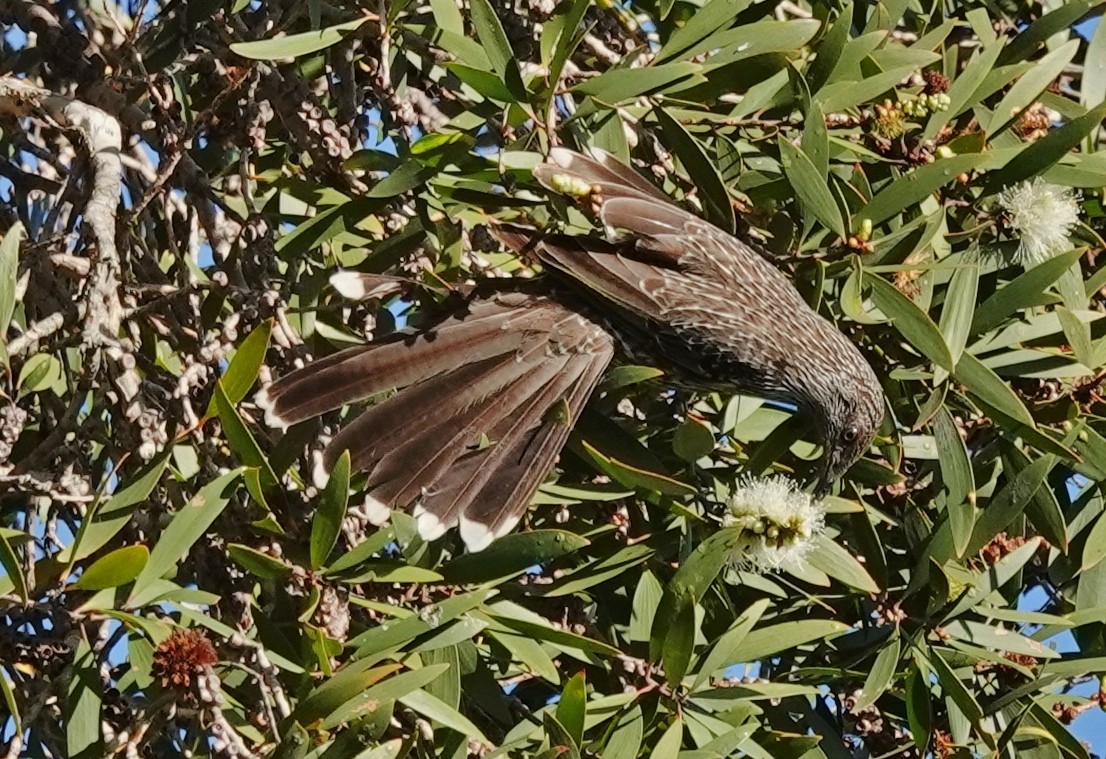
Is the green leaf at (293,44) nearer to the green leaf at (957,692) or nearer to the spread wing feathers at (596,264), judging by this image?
the spread wing feathers at (596,264)

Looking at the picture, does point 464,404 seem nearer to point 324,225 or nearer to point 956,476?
point 324,225

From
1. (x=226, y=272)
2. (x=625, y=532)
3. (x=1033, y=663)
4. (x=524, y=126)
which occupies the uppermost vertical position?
(x=524, y=126)

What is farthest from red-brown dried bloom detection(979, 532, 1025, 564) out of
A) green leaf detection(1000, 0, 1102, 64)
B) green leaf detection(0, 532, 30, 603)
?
green leaf detection(0, 532, 30, 603)

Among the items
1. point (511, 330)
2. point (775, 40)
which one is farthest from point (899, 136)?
point (511, 330)

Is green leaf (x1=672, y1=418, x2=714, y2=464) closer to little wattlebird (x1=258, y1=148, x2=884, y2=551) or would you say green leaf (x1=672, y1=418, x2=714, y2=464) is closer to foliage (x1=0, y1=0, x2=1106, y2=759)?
foliage (x1=0, y1=0, x2=1106, y2=759)

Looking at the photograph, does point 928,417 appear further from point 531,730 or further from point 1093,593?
point 531,730

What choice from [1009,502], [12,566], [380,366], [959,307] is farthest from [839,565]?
[12,566]

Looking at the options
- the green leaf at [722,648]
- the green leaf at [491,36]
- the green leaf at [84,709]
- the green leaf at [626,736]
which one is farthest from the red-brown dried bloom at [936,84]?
the green leaf at [84,709]
